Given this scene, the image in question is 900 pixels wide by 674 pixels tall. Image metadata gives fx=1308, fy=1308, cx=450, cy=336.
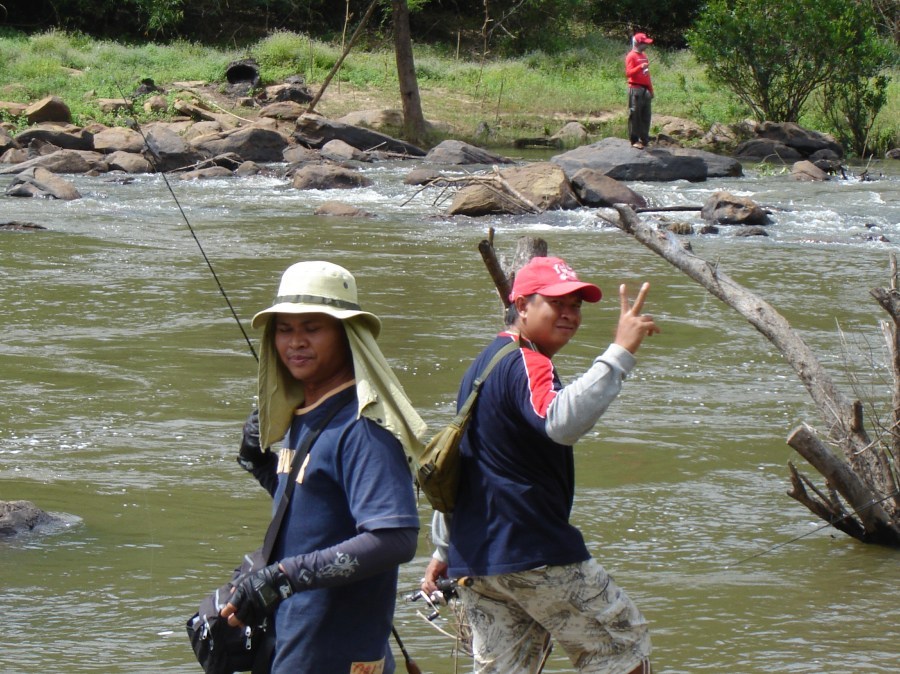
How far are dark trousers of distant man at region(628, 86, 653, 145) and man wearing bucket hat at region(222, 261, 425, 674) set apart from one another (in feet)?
67.4

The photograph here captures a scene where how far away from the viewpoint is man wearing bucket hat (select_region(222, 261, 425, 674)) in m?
2.72

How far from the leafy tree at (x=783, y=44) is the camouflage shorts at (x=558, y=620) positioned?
23.8 metres

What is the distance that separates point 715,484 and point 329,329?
476 centimetres

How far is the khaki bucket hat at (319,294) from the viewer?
9.61 ft

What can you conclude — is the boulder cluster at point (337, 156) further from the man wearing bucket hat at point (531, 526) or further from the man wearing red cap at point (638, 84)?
the man wearing bucket hat at point (531, 526)

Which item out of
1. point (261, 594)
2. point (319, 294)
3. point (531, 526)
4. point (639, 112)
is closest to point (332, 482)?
point (261, 594)

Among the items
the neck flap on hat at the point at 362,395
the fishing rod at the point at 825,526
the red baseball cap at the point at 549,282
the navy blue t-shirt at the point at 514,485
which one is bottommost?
the fishing rod at the point at 825,526

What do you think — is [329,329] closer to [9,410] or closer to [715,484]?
[715,484]

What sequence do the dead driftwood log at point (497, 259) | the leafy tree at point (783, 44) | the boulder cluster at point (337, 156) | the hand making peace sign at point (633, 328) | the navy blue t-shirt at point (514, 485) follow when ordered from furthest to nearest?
the leafy tree at point (783, 44)
the boulder cluster at point (337, 156)
the dead driftwood log at point (497, 259)
the navy blue t-shirt at point (514, 485)
the hand making peace sign at point (633, 328)

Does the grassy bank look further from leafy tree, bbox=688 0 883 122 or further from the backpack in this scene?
the backpack

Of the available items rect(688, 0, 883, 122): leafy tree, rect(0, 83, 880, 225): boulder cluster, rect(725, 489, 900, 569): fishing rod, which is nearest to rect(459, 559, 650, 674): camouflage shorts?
rect(725, 489, 900, 569): fishing rod

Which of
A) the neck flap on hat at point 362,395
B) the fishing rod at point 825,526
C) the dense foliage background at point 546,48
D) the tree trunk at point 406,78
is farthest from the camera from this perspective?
the tree trunk at point 406,78

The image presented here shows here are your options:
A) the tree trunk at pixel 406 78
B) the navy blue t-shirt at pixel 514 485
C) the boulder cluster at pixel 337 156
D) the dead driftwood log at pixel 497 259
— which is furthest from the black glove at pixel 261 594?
the tree trunk at pixel 406 78

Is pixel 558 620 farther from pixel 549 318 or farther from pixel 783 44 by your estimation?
pixel 783 44
